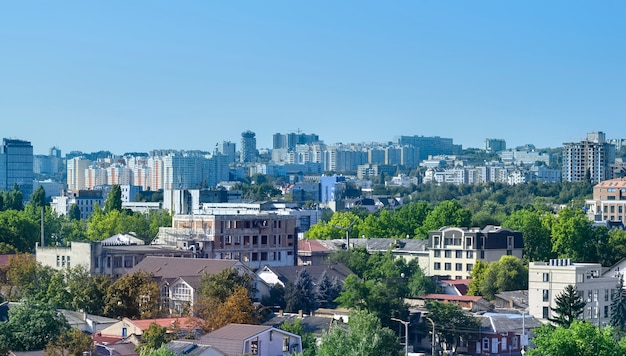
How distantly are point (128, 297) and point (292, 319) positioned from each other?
203 inches

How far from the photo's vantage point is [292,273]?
50.0 meters

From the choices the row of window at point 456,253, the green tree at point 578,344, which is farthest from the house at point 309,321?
the row of window at point 456,253

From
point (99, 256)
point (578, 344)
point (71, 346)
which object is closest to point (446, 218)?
point (99, 256)

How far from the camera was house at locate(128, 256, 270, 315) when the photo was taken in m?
43.8

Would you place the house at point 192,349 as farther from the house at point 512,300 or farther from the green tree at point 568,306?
the house at point 512,300

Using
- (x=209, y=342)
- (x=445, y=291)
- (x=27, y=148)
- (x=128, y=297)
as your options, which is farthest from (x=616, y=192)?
(x=27, y=148)

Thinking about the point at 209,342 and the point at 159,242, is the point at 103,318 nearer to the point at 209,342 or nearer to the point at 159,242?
the point at 209,342

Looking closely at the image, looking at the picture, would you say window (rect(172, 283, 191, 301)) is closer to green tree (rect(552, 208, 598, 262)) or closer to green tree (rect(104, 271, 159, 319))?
green tree (rect(104, 271, 159, 319))

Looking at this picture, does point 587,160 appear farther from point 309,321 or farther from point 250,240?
point 309,321

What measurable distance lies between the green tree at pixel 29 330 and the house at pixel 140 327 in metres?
3.15

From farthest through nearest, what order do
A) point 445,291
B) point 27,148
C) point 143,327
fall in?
point 27,148, point 445,291, point 143,327

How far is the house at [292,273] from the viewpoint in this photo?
160ft

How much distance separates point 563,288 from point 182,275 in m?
13.0

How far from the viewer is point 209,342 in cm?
3278
